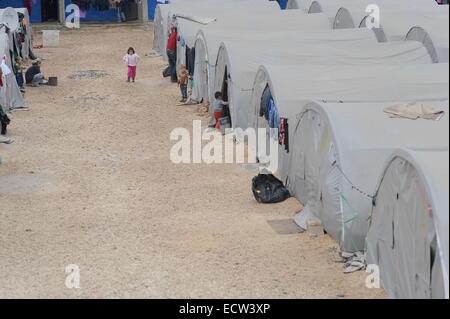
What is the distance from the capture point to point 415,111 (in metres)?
14.7

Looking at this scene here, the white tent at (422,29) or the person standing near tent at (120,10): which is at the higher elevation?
the white tent at (422,29)

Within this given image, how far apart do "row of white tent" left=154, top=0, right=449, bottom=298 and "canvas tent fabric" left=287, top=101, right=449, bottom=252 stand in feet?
0.06

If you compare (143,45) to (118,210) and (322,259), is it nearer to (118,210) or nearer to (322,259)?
(118,210)

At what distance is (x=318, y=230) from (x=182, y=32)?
1519 centimetres

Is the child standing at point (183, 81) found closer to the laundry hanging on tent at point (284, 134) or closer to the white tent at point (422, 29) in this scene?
the white tent at point (422, 29)

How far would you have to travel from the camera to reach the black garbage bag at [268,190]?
52.5 feet

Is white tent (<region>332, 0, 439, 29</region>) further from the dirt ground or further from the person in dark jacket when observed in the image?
the person in dark jacket

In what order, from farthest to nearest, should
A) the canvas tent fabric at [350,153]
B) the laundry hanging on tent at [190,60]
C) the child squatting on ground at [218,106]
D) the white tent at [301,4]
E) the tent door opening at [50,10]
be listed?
the tent door opening at [50,10]
the white tent at [301,4]
the laundry hanging on tent at [190,60]
the child squatting on ground at [218,106]
the canvas tent fabric at [350,153]

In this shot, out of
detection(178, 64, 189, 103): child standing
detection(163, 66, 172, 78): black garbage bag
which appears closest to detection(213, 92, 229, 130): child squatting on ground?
detection(178, 64, 189, 103): child standing

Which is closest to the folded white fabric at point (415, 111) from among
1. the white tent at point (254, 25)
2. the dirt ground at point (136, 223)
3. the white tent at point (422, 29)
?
the dirt ground at point (136, 223)

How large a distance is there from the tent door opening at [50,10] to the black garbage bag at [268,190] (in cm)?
2856

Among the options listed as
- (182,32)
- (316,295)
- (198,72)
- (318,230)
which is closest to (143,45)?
(182,32)

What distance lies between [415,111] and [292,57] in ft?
22.2

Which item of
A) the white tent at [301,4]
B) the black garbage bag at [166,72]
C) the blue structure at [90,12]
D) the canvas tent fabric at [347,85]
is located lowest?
the black garbage bag at [166,72]
